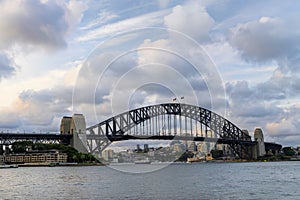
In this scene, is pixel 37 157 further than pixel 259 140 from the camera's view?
No

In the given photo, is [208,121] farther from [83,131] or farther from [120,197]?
[120,197]

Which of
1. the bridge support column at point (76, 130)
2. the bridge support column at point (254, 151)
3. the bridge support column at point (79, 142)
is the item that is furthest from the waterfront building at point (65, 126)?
the bridge support column at point (254, 151)

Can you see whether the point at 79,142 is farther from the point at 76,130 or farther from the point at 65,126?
the point at 65,126

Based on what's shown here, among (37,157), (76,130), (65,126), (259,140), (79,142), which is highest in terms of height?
(65,126)

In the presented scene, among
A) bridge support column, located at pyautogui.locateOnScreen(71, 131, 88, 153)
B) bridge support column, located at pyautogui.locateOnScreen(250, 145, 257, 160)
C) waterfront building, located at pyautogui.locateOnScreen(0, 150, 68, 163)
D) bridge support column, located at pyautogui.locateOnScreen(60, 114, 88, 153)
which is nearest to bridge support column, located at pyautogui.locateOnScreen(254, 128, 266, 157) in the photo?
bridge support column, located at pyautogui.locateOnScreen(250, 145, 257, 160)

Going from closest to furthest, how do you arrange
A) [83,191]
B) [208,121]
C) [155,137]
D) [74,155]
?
[83,191]
[155,137]
[74,155]
[208,121]

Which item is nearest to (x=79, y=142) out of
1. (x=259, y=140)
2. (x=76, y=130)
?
(x=76, y=130)

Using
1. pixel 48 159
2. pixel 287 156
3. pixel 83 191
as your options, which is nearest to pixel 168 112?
pixel 48 159

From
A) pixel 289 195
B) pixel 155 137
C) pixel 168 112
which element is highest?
pixel 168 112
